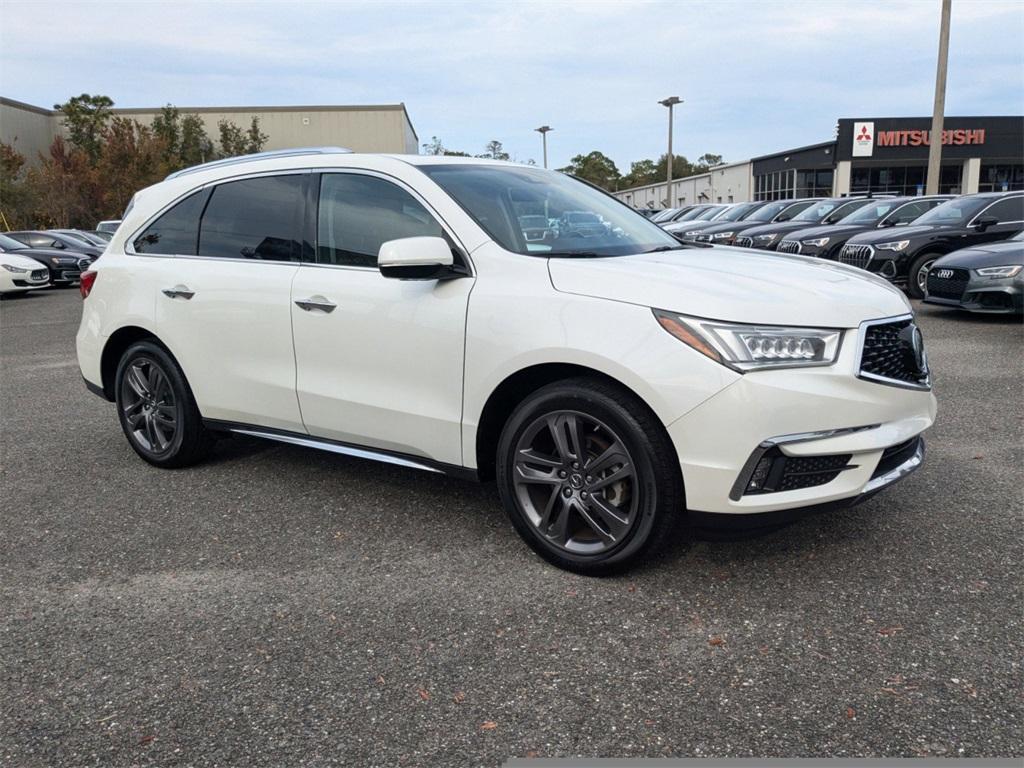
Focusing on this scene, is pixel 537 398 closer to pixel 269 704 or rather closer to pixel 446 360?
pixel 446 360

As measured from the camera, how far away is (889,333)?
3396 mm

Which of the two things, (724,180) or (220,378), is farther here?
(724,180)

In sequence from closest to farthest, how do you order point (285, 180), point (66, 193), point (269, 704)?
point (269, 704) → point (285, 180) → point (66, 193)

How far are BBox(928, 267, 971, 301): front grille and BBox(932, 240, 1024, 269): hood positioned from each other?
3.1 inches

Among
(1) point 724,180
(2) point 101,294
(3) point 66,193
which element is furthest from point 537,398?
(1) point 724,180

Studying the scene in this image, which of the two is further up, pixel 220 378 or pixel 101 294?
pixel 101 294

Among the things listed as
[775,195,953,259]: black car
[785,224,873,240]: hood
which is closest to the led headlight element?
[775,195,953,259]: black car

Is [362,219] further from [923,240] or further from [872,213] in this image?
[872,213]

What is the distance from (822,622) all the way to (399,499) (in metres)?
2.21

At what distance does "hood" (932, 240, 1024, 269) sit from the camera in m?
10.1

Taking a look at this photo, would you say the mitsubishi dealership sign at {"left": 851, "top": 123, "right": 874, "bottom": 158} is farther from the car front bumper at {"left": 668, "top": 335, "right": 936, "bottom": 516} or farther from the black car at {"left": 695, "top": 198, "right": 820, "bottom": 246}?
the car front bumper at {"left": 668, "top": 335, "right": 936, "bottom": 516}

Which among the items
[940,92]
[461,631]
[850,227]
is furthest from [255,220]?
[940,92]

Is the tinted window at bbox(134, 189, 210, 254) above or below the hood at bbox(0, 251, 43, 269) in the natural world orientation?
above

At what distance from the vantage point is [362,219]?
4.12 m
